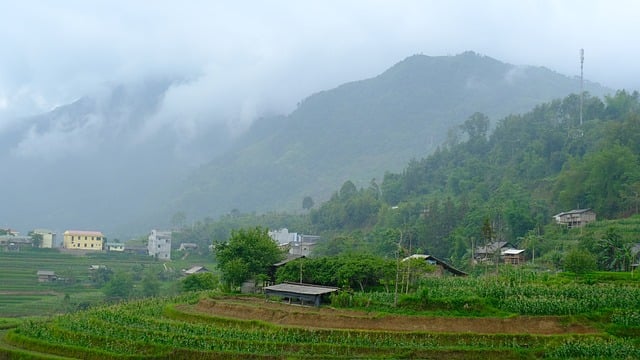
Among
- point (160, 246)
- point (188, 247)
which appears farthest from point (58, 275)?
point (188, 247)

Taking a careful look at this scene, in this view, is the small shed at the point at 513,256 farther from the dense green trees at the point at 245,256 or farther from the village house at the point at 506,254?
the dense green trees at the point at 245,256

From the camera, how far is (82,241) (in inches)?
4382

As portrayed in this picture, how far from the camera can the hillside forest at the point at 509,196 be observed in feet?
254

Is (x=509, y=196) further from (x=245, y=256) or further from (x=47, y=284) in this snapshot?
(x=47, y=284)

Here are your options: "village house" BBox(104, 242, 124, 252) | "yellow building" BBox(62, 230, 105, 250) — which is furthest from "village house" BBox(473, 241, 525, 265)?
"yellow building" BBox(62, 230, 105, 250)

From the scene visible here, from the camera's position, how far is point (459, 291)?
149 ft

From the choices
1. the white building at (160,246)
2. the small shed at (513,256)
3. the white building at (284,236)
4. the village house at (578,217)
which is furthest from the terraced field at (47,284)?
the village house at (578,217)

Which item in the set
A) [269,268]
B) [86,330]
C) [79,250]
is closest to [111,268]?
[79,250]

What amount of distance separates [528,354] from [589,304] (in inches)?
301

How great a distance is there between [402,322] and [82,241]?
3280 inches

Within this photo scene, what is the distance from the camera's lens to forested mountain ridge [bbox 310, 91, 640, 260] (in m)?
82.2

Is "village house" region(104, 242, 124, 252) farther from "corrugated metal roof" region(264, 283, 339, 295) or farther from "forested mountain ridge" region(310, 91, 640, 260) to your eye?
"corrugated metal roof" region(264, 283, 339, 295)

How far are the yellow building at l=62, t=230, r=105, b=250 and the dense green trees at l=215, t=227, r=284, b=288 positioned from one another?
60945 millimetres

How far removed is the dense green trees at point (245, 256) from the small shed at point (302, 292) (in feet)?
20.3
